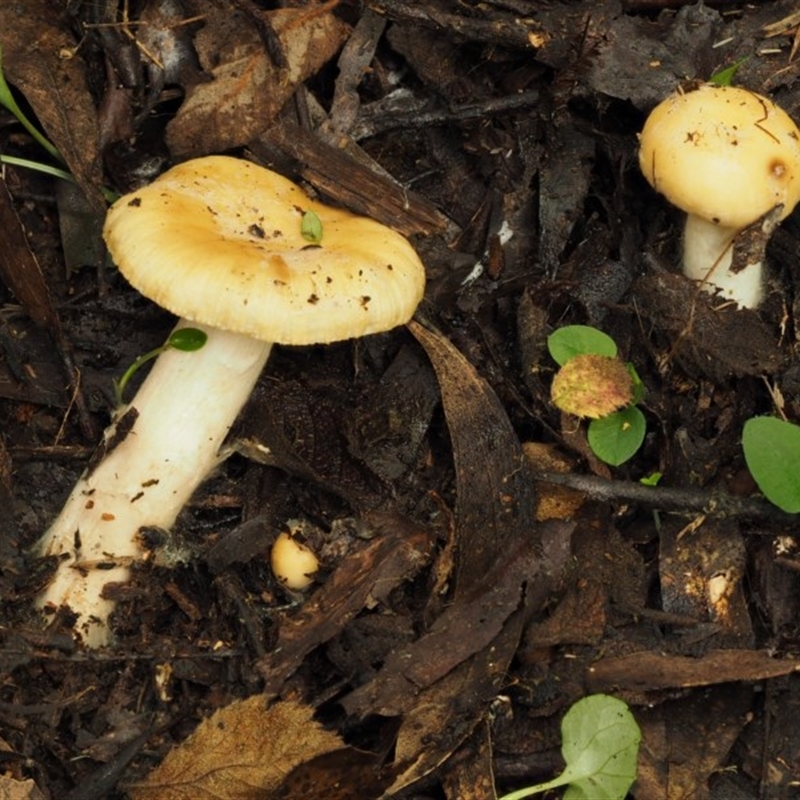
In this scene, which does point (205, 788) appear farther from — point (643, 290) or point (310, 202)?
point (643, 290)

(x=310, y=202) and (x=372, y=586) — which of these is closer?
(x=372, y=586)

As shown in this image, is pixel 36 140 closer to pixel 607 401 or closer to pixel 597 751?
pixel 607 401

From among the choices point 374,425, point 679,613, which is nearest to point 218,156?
point 374,425

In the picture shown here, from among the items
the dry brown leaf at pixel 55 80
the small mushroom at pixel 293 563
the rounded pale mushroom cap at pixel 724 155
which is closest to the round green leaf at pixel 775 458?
the rounded pale mushroom cap at pixel 724 155

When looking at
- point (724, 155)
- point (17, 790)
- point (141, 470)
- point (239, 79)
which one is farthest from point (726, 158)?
point (17, 790)

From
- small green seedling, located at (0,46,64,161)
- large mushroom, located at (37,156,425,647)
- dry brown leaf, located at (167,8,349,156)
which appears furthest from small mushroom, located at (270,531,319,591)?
small green seedling, located at (0,46,64,161)

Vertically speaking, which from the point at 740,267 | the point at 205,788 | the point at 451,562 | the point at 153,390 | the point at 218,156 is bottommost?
the point at 205,788
